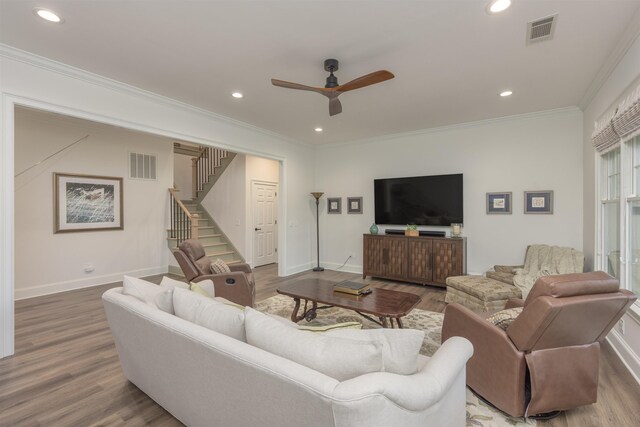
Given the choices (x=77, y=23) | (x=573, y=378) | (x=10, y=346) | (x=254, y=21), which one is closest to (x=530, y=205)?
(x=573, y=378)

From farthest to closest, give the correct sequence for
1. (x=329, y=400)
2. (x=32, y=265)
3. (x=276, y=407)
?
(x=32, y=265) < (x=276, y=407) < (x=329, y=400)

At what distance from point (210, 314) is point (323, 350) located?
0.77 meters

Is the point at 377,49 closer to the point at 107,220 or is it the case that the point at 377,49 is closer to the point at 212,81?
the point at 212,81

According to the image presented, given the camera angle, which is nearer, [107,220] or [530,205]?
[530,205]

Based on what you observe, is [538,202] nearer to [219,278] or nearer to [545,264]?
[545,264]

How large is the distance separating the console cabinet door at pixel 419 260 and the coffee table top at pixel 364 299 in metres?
2.03

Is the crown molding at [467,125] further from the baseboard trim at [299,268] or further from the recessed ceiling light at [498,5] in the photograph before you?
the recessed ceiling light at [498,5]

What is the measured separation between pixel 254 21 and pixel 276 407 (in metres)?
2.50

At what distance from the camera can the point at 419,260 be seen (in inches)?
197

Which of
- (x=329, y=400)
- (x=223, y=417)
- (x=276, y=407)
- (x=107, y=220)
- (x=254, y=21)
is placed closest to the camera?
Result: (x=329, y=400)

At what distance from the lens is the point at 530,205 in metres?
4.56

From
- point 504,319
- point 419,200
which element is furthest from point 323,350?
point 419,200

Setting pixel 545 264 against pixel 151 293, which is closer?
pixel 151 293

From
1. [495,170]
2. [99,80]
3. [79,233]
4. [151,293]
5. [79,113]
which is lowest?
[151,293]
